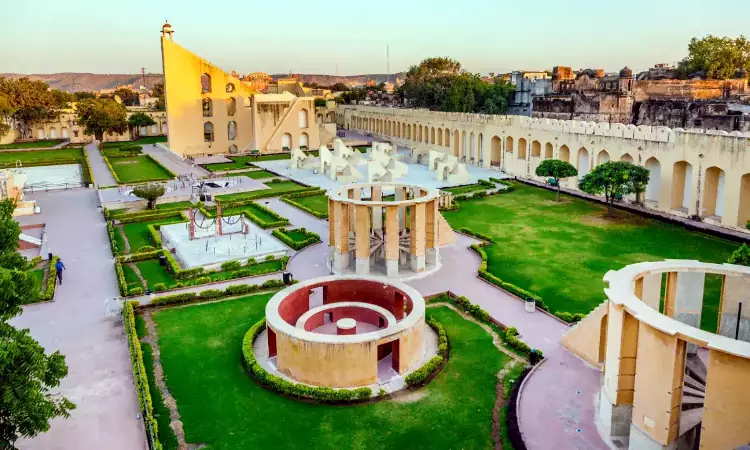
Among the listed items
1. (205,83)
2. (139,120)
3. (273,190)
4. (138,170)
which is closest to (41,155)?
(139,120)

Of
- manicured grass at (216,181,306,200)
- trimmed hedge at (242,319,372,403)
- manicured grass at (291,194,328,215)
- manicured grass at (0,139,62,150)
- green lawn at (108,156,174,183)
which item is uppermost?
manicured grass at (0,139,62,150)

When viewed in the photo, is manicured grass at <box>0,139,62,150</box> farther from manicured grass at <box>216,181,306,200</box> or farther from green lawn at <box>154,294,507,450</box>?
green lawn at <box>154,294,507,450</box>

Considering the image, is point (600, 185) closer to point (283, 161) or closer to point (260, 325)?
point (260, 325)

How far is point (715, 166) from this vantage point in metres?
29.6

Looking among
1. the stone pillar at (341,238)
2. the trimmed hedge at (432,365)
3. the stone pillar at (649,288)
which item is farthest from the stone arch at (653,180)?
the trimmed hedge at (432,365)

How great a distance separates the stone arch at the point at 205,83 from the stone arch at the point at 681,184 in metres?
44.2

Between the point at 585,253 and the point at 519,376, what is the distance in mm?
11394

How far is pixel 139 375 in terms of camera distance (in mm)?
14945

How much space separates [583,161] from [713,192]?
9.57 m

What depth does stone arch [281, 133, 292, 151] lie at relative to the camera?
59931 mm

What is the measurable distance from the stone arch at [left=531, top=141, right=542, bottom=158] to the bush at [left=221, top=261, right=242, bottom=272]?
1015 inches

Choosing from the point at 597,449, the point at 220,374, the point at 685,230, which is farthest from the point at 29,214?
the point at 685,230

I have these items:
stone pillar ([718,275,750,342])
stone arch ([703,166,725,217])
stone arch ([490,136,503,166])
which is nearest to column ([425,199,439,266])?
stone pillar ([718,275,750,342])

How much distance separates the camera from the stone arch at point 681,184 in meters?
31.8
